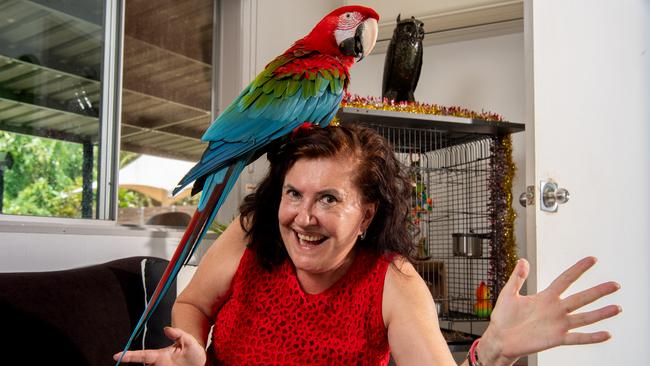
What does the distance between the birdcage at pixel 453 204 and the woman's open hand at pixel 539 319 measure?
156cm

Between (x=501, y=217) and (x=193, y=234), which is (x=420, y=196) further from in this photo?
(x=193, y=234)

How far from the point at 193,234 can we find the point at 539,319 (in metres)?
0.47

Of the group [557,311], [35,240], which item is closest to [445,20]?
[35,240]

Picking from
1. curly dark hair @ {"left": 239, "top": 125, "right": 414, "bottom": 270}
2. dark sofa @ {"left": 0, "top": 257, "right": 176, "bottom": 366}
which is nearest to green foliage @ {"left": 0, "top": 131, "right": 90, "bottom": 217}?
dark sofa @ {"left": 0, "top": 257, "right": 176, "bottom": 366}

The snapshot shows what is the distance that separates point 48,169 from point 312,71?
55.6 inches

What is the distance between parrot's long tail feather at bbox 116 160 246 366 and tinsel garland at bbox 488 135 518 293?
199 centimetres

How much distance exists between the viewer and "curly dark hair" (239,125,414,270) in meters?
0.90

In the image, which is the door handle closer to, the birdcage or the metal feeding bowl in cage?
the birdcage

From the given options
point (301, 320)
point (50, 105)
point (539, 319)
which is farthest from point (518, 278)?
point (50, 105)

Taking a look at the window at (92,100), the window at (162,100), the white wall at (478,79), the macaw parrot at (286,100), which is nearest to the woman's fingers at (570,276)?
the macaw parrot at (286,100)

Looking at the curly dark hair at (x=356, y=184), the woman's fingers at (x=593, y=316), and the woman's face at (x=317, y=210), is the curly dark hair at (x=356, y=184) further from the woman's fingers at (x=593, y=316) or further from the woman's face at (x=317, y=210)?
the woman's fingers at (x=593, y=316)

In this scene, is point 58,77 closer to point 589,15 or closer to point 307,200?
point 307,200

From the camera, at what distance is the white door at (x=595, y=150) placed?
1581 mm

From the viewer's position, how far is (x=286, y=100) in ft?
2.66
